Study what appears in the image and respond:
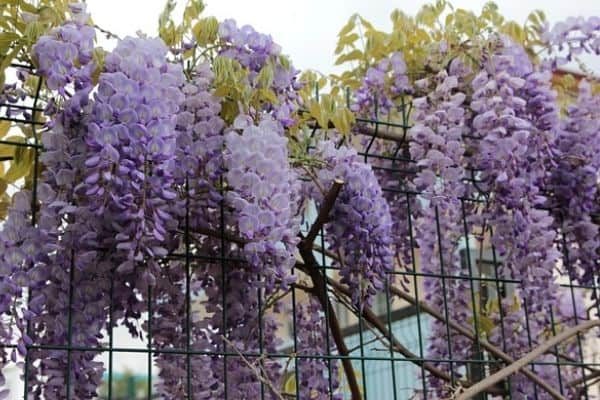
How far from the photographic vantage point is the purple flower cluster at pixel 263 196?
5.44ft

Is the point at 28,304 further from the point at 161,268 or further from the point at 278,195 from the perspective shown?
the point at 278,195

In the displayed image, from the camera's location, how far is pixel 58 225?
5.32ft

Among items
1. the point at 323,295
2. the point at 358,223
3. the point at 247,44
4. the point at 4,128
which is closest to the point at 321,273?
the point at 323,295

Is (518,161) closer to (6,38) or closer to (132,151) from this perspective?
(132,151)

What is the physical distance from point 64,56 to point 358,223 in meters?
0.67

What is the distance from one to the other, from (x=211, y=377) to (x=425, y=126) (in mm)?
778

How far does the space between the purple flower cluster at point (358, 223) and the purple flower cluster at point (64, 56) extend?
54 cm

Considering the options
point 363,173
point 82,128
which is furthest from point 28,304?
point 363,173

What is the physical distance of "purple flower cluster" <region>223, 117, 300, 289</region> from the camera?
1659 mm

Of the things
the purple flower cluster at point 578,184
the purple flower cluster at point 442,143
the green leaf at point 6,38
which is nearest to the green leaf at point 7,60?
the green leaf at point 6,38

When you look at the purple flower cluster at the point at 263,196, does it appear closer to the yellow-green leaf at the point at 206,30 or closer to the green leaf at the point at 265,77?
the green leaf at the point at 265,77

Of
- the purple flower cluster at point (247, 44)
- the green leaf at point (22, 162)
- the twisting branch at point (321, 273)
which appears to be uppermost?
the purple flower cluster at point (247, 44)

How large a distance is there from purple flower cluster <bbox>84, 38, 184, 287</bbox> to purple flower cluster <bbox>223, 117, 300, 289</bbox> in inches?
4.9

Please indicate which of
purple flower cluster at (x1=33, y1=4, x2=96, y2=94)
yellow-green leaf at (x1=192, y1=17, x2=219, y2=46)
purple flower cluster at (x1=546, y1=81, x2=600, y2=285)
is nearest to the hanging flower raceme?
purple flower cluster at (x1=546, y1=81, x2=600, y2=285)
